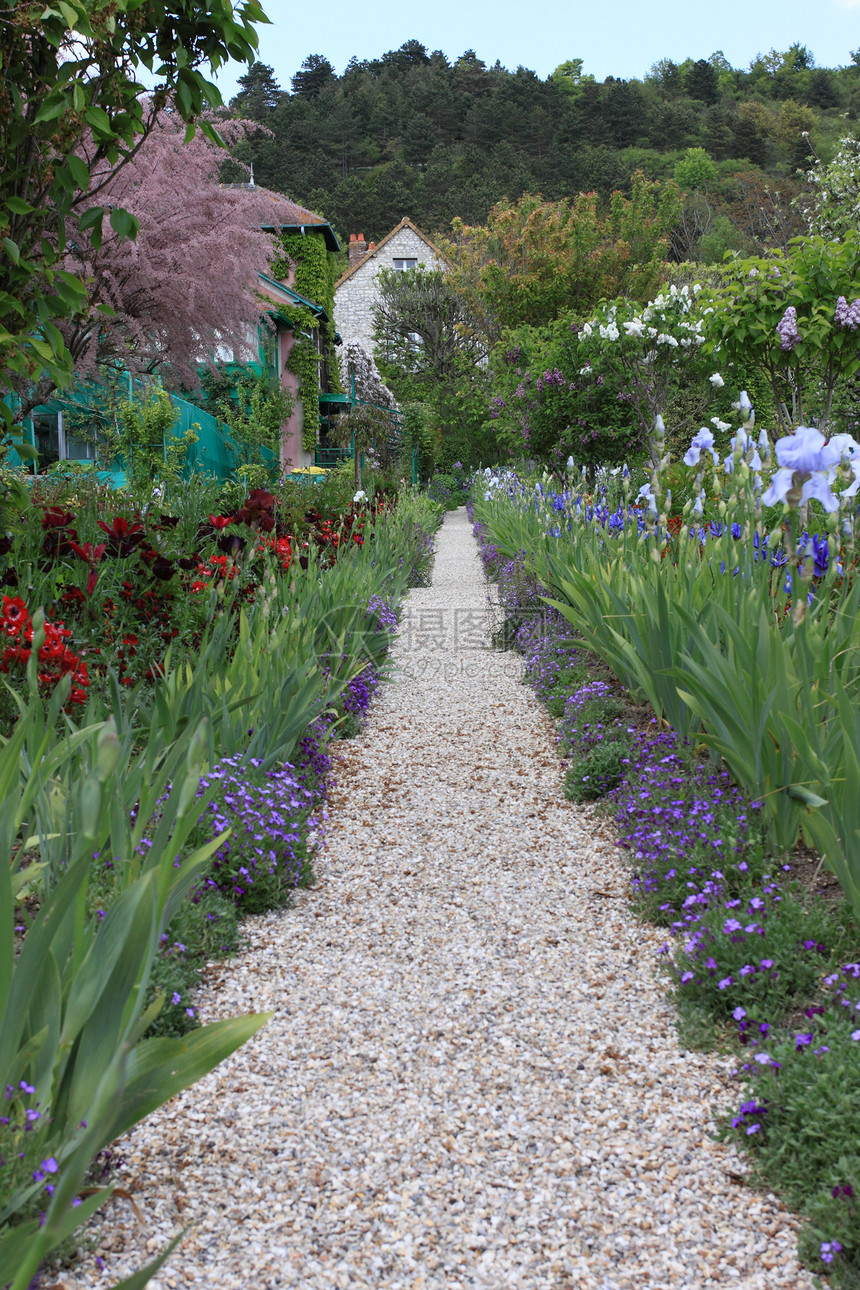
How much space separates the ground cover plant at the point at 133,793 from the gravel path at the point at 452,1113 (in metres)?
0.19

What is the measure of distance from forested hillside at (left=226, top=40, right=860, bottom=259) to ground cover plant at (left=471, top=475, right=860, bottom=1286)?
3272 cm

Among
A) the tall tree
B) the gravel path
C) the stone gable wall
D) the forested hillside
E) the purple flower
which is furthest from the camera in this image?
the tall tree

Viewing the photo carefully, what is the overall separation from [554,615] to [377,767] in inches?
88.9

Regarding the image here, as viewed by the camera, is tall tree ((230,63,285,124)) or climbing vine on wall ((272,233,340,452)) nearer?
climbing vine on wall ((272,233,340,452))

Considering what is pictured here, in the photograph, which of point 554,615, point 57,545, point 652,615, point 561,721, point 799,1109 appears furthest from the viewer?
point 554,615

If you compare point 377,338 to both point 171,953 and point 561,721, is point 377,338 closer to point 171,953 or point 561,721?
point 561,721

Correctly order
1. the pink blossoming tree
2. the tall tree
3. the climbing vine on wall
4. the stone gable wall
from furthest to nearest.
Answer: the tall tree → the stone gable wall → the climbing vine on wall → the pink blossoming tree

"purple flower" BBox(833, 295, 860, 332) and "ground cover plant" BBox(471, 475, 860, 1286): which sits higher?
"purple flower" BBox(833, 295, 860, 332)

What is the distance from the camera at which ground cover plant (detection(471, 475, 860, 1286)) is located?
1.39 metres

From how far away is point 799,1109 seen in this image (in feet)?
4.80

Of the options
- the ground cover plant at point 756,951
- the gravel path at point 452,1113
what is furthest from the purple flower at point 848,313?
the gravel path at point 452,1113

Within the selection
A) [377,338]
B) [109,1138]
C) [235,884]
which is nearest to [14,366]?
[235,884]

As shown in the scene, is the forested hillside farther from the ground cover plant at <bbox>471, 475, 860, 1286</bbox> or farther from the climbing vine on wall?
the ground cover plant at <bbox>471, 475, 860, 1286</bbox>

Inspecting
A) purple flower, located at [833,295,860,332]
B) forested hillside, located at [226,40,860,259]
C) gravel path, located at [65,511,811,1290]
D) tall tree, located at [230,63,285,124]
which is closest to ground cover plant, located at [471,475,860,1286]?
gravel path, located at [65,511,811,1290]
